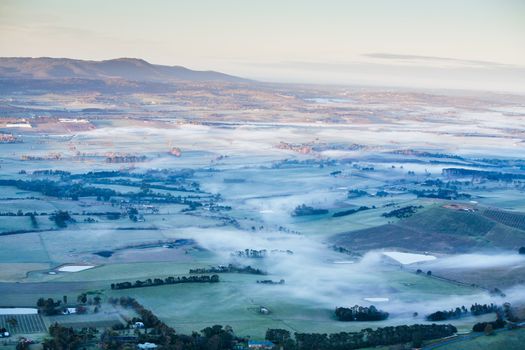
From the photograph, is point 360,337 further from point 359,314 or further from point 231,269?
point 231,269

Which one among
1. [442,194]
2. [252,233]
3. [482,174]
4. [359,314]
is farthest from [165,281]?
[482,174]

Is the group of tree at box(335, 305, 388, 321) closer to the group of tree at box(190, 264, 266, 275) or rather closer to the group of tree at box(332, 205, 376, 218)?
the group of tree at box(190, 264, 266, 275)

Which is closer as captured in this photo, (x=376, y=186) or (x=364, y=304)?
(x=364, y=304)

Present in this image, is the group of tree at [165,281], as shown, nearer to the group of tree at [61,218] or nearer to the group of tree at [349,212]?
the group of tree at [61,218]

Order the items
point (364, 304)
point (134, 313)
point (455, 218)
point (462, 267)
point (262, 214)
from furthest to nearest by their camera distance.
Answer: point (262, 214)
point (455, 218)
point (462, 267)
point (364, 304)
point (134, 313)

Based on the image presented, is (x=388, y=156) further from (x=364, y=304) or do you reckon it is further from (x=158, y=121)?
(x=364, y=304)

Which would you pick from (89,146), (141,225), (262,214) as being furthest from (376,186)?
(89,146)

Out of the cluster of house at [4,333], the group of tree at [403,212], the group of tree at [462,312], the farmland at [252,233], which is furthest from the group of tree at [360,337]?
the group of tree at [403,212]
